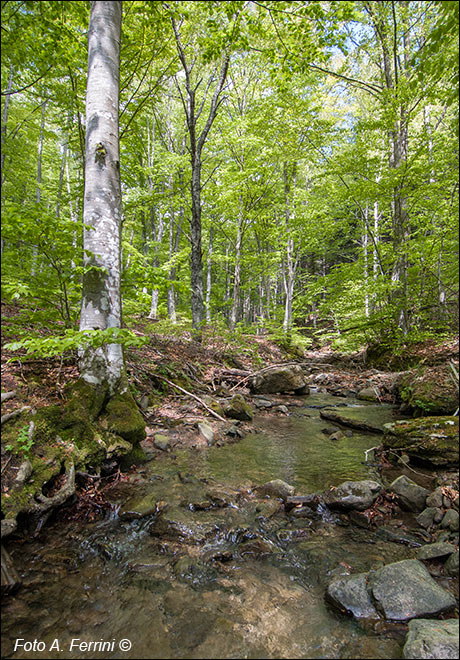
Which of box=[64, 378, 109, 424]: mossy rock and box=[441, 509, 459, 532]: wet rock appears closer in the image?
box=[441, 509, 459, 532]: wet rock

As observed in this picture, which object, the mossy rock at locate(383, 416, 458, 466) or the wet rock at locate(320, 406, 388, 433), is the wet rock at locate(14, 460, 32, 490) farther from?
the wet rock at locate(320, 406, 388, 433)

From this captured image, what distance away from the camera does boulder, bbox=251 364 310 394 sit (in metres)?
10.4

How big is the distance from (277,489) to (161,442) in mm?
2270

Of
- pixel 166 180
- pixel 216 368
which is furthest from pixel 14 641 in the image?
pixel 166 180

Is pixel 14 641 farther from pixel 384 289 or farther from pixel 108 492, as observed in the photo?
pixel 384 289

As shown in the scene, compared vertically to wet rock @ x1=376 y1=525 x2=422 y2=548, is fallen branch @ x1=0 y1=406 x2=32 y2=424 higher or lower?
higher

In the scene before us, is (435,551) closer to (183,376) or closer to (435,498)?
(435,498)

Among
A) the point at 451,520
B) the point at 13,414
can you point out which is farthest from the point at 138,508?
the point at 451,520

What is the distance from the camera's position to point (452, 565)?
8.11ft

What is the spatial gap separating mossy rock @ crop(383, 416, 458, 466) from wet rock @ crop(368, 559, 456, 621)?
214 cm

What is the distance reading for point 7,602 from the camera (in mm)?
2090

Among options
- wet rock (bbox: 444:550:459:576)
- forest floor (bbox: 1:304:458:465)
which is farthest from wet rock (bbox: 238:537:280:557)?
forest floor (bbox: 1:304:458:465)

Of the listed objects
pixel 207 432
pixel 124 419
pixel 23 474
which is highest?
pixel 124 419

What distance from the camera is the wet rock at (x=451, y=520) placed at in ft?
9.67
